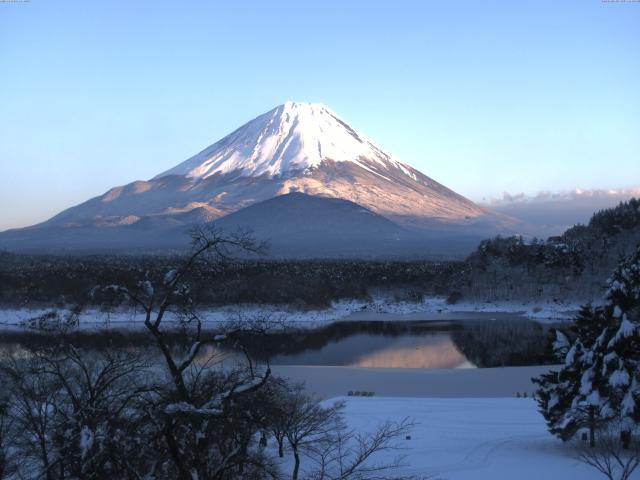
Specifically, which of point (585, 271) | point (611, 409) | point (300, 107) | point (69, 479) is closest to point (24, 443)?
point (69, 479)

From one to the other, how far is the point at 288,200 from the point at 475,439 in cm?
13482

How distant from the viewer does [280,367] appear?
73.3 ft

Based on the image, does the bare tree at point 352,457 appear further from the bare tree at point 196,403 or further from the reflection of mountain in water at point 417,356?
the reflection of mountain in water at point 417,356

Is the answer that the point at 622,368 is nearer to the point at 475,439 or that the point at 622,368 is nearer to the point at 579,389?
the point at 579,389

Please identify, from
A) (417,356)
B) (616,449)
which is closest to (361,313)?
(417,356)

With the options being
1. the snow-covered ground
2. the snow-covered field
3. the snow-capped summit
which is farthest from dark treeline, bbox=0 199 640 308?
the snow-capped summit

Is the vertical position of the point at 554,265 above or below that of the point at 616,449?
above

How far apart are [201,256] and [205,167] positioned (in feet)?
563

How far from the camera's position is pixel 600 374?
10773 millimetres

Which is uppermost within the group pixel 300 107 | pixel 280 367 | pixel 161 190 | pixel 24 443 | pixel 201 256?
pixel 300 107

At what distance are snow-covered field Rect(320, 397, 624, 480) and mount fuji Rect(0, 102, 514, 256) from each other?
97.6 meters

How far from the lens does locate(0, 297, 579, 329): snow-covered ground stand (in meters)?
35.6

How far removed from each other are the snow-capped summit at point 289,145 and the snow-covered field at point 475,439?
145m

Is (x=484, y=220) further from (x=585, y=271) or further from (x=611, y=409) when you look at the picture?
(x=611, y=409)
